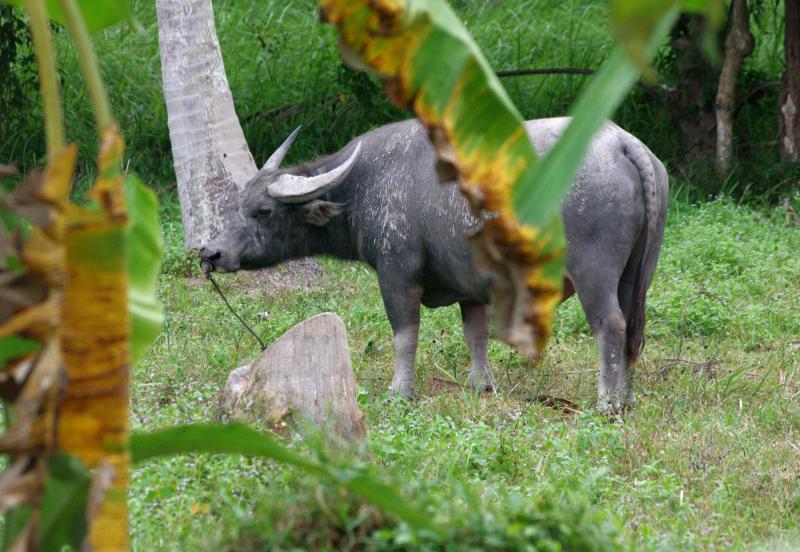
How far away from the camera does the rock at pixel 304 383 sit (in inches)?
Result: 159

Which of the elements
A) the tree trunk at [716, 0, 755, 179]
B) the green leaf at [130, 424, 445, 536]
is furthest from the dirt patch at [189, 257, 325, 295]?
the green leaf at [130, 424, 445, 536]

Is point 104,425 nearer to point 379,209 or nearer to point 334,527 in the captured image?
point 334,527

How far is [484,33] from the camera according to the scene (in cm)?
1118

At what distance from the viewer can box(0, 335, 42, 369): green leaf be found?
7.31ft

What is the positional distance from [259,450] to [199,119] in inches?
216

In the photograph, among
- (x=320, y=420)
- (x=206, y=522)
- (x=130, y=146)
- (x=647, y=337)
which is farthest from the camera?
(x=130, y=146)

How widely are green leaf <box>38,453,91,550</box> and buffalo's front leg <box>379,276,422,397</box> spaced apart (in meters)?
3.36

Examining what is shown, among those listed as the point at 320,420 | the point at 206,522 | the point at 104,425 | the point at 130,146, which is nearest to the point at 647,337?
the point at 320,420

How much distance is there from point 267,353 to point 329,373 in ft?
0.86

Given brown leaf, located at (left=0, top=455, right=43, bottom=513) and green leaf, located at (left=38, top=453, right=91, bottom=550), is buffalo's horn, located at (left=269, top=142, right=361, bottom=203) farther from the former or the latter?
brown leaf, located at (left=0, top=455, right=43, bottom=513)

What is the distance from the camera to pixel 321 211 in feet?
19.1

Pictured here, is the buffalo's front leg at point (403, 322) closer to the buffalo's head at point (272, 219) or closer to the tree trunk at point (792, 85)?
the buffalo's head at point (272, 219)

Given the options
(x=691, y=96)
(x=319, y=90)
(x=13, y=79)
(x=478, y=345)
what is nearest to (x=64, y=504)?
(x=478, y=345)

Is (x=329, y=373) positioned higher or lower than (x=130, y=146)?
lower
